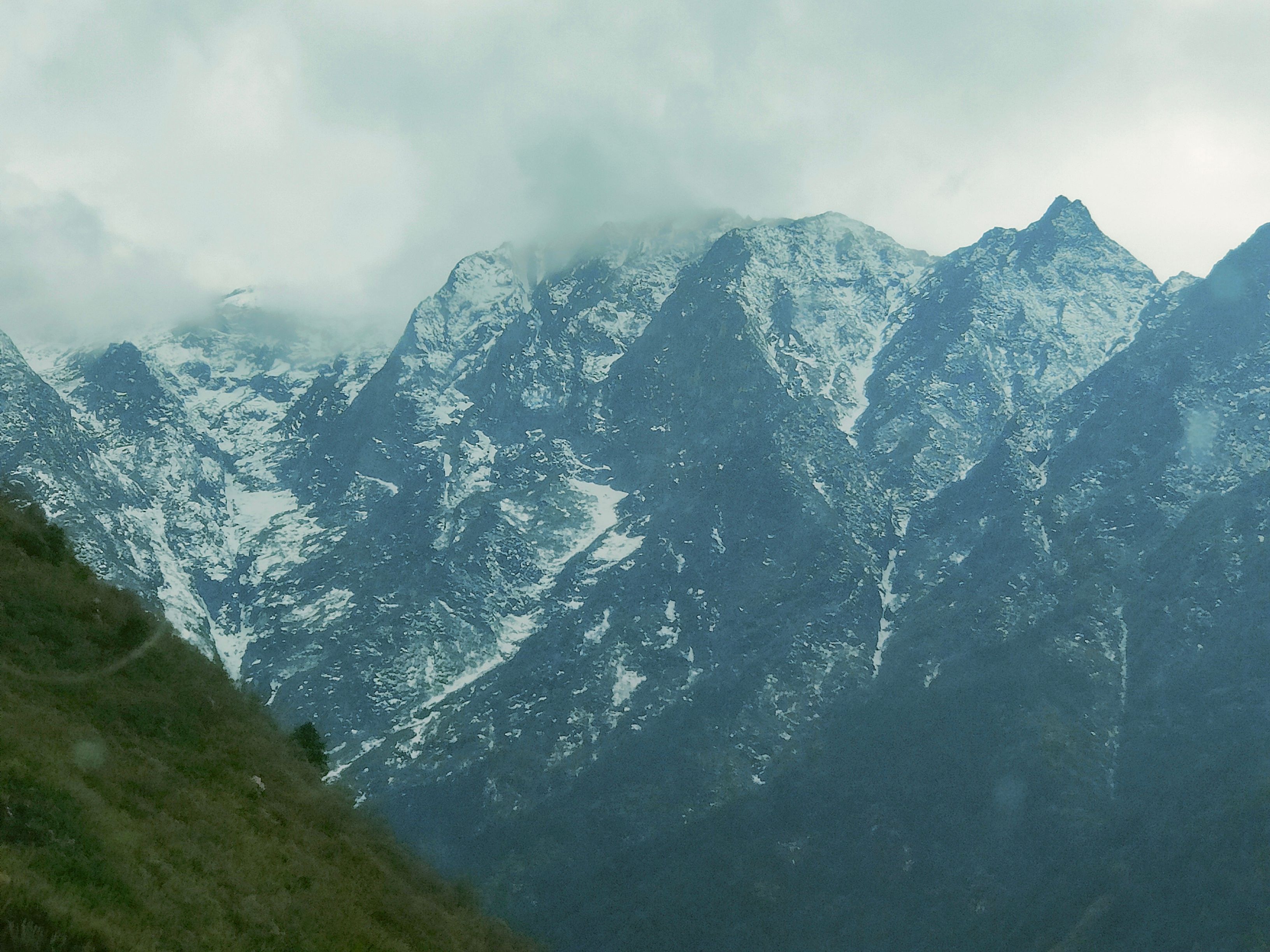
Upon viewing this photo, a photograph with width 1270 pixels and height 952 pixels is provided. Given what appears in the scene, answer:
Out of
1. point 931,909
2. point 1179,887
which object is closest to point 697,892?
point 931,909

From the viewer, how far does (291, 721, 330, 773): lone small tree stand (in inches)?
2354

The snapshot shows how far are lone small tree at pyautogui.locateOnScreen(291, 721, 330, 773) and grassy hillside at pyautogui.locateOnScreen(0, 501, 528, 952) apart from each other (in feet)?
30.2

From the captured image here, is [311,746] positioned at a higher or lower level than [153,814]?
higher

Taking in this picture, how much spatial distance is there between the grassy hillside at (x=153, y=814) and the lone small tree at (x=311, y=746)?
30.2 ft

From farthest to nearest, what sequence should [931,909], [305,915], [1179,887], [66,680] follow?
[931,909] < [1179,887] < [66,680] < [305,915]

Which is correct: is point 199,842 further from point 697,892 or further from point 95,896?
point 697,892

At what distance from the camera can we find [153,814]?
98.0ft

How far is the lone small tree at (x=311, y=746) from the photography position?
59.8 meters

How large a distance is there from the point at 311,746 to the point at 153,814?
33.7m

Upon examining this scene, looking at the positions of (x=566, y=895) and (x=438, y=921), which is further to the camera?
(x=566, y=895)

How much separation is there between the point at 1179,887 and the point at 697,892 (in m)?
75.2

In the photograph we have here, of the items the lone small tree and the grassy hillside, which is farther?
the lone small tree

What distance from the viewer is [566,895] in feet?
648

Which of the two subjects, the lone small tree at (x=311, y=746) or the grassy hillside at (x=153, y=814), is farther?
the lone small tree at (x=311, y=746)
